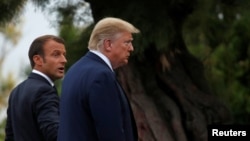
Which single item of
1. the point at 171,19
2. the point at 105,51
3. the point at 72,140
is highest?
the point at 171,19

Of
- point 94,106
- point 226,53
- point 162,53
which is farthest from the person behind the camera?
point 226,53

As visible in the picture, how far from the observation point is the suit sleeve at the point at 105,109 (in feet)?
11.0

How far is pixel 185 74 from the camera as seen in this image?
26.3 feet

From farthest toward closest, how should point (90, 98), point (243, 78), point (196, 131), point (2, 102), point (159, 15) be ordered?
point (2, 102) < point (243, 78) < point (196, 131) < point (159, 15) < point (90, 98)

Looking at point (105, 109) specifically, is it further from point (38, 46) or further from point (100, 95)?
point (38, 46)

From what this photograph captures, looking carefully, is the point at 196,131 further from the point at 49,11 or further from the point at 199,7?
the point at 49,11

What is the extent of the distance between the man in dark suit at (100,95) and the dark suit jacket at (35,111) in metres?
0.33

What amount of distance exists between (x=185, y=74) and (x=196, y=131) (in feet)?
2.06

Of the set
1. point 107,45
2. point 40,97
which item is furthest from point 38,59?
point 107,45

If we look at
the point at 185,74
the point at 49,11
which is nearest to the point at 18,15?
the point at 49,11

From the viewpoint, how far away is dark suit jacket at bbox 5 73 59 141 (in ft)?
12.7

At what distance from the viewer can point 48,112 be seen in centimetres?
391

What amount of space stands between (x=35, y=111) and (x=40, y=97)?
2.5 inches

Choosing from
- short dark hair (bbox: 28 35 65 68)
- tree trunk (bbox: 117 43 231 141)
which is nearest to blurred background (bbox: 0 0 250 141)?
tree trunk (bbox: 117 43 231 141)
